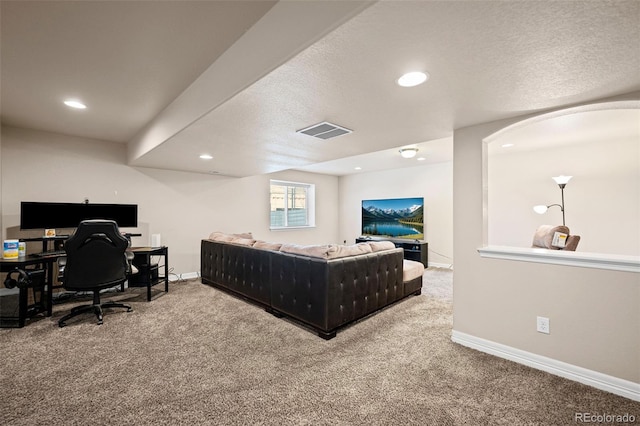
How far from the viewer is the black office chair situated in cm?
278

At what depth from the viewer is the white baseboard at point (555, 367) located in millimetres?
1805

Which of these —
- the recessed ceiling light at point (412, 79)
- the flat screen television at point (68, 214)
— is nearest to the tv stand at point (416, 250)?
the recessed ceiling light at point (412, 79)

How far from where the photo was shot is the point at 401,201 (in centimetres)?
662

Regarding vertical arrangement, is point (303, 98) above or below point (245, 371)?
above

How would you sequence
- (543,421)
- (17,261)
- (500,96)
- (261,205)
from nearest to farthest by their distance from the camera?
(543,421) → (500,96) → (17,261) → (261,205)

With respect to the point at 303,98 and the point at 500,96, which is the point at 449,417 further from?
the point at 303,98

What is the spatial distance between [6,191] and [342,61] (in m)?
4.80

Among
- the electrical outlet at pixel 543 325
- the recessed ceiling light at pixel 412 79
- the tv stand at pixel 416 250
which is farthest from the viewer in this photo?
the tv stand at pixel 416 250

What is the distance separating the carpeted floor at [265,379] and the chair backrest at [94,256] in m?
0.46

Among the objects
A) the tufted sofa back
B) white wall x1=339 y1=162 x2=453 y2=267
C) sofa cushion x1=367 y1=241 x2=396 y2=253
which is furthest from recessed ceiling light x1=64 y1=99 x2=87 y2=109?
white wall x1=339 y1=162 x2=453 y2=267

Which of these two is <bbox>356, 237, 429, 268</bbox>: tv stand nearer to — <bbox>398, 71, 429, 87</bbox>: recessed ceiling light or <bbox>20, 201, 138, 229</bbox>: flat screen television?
<bbox>398, 71, 429, 87</bbox>: recessed ceiling light

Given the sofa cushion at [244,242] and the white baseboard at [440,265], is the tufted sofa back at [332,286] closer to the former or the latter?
the sofa cushion at [244,242]

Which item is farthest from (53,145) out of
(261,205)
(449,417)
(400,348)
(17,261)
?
(449,417)

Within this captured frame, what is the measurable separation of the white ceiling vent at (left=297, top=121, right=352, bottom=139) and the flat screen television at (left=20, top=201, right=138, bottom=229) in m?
3.33
